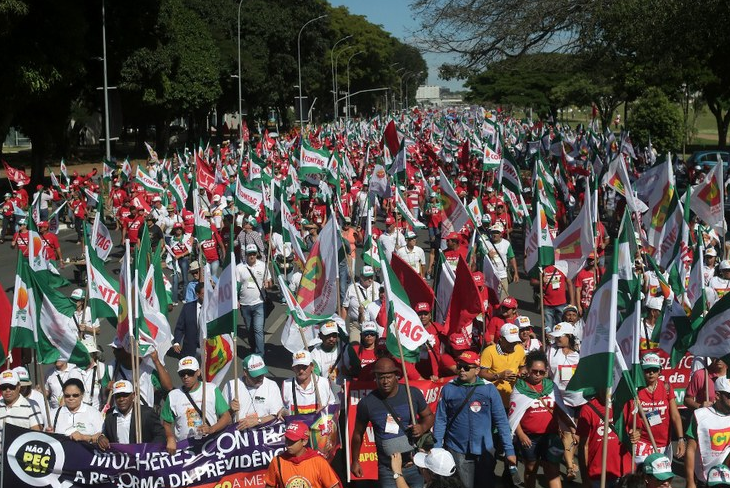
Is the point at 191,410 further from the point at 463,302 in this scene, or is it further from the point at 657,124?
the point at 657,124

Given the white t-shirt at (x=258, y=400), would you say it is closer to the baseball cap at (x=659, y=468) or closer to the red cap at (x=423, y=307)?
the red cap at (x=423, y=307)

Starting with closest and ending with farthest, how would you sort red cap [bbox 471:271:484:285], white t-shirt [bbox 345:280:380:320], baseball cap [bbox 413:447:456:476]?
baseball cap [bbox 413:447:456:476]
red cap [bbox 471:271:484:285]
white t-shirt [bbox 345:280:380:320]

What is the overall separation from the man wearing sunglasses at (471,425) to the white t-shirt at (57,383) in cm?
326

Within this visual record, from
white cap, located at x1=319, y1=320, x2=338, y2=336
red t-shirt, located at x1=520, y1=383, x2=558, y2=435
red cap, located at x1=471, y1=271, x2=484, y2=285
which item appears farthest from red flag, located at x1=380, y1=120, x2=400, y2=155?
red t-shirt, located at x1=520, y1=383, x2=558, y2=435

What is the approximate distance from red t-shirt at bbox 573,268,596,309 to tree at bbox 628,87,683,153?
34.3m

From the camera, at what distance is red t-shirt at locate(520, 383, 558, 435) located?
746 cm

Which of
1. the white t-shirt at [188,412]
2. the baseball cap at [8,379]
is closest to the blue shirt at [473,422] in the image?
the white t-shirt at [188,412]

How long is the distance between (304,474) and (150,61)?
130 ft

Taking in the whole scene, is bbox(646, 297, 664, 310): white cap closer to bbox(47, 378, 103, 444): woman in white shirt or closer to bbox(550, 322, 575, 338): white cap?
bbox(550, 322, 575, 338): white cap

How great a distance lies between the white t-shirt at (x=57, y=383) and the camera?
874 cm

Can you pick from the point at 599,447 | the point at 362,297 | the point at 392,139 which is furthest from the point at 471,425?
the point at 392,139

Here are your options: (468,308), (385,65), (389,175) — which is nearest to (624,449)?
(468,308)

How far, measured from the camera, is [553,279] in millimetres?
12062

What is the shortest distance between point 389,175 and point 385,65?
349ft
